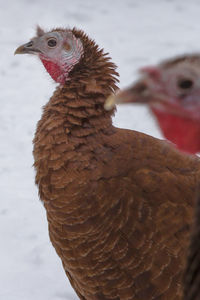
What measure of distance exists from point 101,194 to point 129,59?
358 centimetres

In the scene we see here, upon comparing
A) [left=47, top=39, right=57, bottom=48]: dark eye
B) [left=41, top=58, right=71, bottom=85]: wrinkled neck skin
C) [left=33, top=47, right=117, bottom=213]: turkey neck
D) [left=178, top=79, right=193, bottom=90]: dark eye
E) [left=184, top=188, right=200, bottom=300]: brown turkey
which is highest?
[left=47, top=39, right=57, bottom=48]: dark eye

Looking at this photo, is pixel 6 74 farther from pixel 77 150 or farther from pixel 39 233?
pixel 77 150

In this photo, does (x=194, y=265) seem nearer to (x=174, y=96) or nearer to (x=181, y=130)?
(x=181, y=130)

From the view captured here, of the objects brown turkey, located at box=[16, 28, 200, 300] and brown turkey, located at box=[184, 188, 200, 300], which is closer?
brown turkey, located at box=[184, 188, 200, 300]

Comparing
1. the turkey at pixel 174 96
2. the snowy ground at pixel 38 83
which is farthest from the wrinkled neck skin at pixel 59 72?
the turkey at pixel 174 96

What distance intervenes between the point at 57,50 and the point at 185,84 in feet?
3.97

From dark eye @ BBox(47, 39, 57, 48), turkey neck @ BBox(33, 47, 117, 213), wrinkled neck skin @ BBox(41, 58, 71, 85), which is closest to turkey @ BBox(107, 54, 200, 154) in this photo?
turkey neck @ BBox(33, 47, 117, 213)

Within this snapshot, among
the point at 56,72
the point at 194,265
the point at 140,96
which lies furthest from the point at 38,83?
the point at 194,265

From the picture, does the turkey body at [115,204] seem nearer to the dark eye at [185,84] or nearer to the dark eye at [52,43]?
the dark eye at [52,43]

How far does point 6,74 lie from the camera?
217 inches

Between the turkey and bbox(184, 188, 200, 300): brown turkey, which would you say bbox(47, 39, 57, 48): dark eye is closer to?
the turkey

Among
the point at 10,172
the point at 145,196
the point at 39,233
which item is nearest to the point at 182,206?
the point at 145,196

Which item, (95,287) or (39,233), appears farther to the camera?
(39,233)

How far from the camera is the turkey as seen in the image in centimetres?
156
